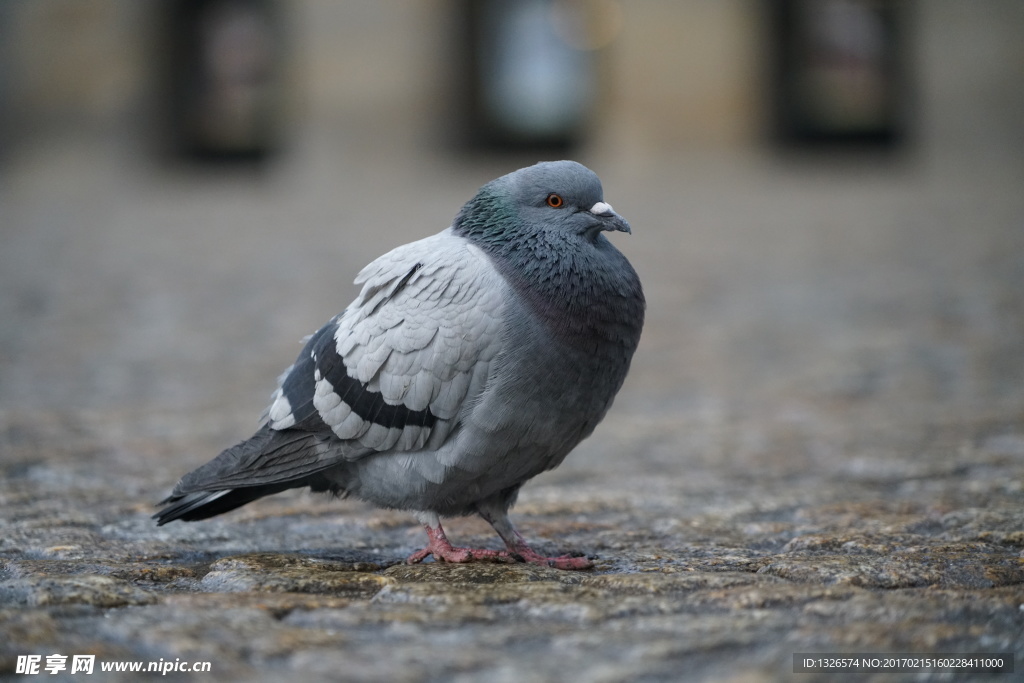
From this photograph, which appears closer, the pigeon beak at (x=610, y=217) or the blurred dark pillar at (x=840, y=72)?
the pigeon beak at (x=610, y=217)

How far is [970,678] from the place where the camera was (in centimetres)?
231

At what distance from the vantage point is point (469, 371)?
3156 millimetres

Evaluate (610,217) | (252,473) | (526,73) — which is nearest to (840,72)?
(526,73)

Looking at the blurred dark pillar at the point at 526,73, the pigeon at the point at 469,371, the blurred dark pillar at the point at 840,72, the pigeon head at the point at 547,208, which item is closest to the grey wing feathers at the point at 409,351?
the pigeon at the point at 469,371

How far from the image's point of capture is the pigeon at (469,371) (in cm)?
314

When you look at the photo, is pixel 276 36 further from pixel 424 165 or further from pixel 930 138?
pixel 930 138

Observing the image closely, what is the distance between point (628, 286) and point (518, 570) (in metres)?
0.94

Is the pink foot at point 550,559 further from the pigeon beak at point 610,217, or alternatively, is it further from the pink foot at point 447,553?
the pigeon beak at point 610,217

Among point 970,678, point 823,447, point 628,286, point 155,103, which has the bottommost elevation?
point 823,447

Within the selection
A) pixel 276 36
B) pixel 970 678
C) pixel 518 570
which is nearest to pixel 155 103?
pixel 276 36

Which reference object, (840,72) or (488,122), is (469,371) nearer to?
(488,122)

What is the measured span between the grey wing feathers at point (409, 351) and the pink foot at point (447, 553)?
0.34 m

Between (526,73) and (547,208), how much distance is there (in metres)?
13.6

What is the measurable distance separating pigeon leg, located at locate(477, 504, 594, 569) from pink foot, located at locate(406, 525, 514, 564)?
4cm
